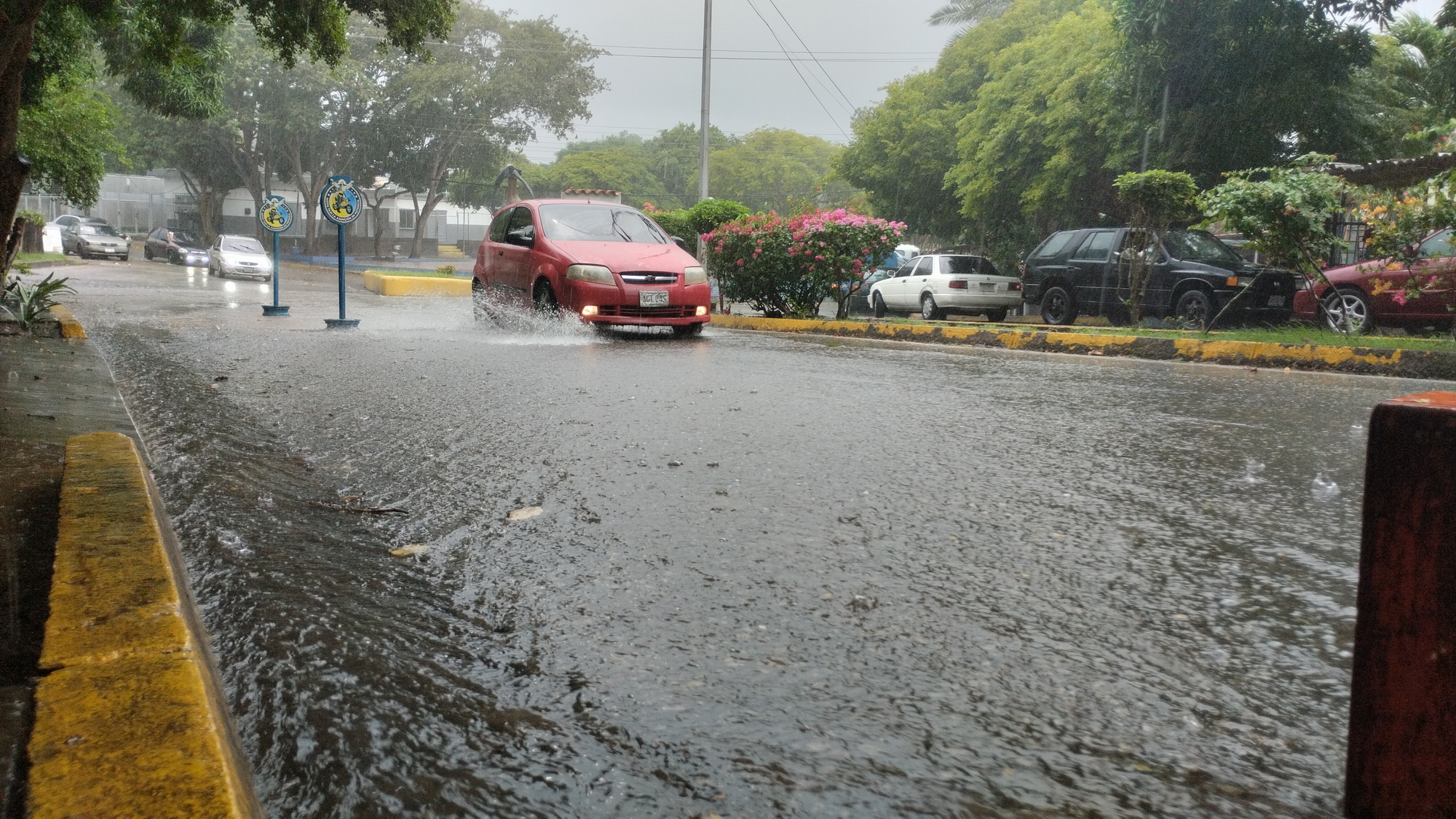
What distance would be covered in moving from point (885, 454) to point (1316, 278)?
9.02 metres

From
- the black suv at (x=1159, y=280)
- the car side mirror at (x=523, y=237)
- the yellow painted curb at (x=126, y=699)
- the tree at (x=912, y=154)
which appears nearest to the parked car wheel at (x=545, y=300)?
the car side mirror at (x=523, y=237)

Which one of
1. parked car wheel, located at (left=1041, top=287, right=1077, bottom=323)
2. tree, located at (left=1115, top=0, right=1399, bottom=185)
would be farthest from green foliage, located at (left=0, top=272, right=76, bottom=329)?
tree, located at (left=1115, top=0, right=1399, bottom=185)

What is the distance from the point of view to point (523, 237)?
12.7 metres

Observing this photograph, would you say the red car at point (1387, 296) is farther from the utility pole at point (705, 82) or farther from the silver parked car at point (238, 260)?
the silver parked car at point (238, 260)

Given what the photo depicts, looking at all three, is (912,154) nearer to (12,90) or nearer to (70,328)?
(70,328)

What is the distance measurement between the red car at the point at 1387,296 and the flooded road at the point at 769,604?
6208mm

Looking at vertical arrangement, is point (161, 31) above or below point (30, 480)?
above

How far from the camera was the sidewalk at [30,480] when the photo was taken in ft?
5.79

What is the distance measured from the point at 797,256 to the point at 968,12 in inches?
1182

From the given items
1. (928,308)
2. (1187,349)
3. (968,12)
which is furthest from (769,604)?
(968,12)

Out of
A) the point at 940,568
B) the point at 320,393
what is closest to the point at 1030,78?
the point at 320,393

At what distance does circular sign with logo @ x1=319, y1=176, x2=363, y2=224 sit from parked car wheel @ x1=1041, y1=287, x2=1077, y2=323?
10909 millimetres

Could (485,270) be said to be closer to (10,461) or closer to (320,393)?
(320,393)

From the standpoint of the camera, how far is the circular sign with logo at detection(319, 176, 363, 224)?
44.7ft
